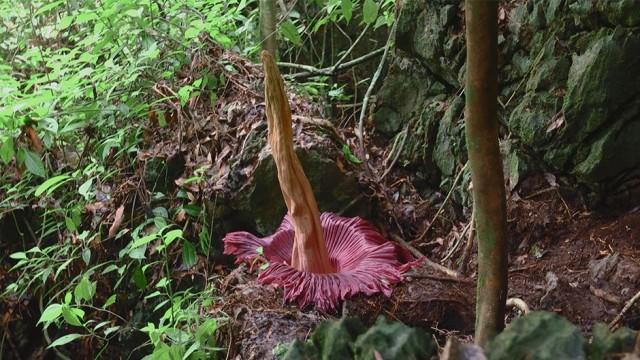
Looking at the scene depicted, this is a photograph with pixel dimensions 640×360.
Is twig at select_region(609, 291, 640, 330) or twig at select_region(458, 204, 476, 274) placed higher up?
twig at select_region(458, 204, 476, 274)

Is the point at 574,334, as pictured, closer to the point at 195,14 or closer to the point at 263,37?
the point at 263,37

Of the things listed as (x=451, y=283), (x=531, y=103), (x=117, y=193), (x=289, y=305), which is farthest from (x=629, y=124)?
(x=117, y=193)

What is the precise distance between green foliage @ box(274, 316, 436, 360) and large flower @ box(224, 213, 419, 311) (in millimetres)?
799

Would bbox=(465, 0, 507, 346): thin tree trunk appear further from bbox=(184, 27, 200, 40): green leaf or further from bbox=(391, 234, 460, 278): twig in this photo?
bbox=(184, 27, 200, 40): green leaf

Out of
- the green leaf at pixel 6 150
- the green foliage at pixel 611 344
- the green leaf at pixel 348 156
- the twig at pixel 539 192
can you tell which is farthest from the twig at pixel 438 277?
the green leaf at pixel 6 150

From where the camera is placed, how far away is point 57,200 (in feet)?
10.1

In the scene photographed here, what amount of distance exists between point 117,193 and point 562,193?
190 centimetres

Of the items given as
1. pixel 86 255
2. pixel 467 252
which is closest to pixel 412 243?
pixel 467 252

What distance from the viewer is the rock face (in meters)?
1.99

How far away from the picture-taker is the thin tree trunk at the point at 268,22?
3.07 m

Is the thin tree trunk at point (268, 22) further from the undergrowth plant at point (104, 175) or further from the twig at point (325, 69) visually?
the twig at point (325, 69)

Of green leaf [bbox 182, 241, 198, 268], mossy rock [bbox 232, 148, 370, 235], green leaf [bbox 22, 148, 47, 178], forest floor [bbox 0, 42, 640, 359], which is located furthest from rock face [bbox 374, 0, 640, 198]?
green leaf [bbox 22, 148, 47, 178]

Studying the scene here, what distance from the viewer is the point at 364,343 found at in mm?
1049

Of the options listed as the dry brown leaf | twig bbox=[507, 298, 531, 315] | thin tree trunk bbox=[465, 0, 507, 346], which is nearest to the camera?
thin tree trunk bbox=[465, 0, 507, 346]
